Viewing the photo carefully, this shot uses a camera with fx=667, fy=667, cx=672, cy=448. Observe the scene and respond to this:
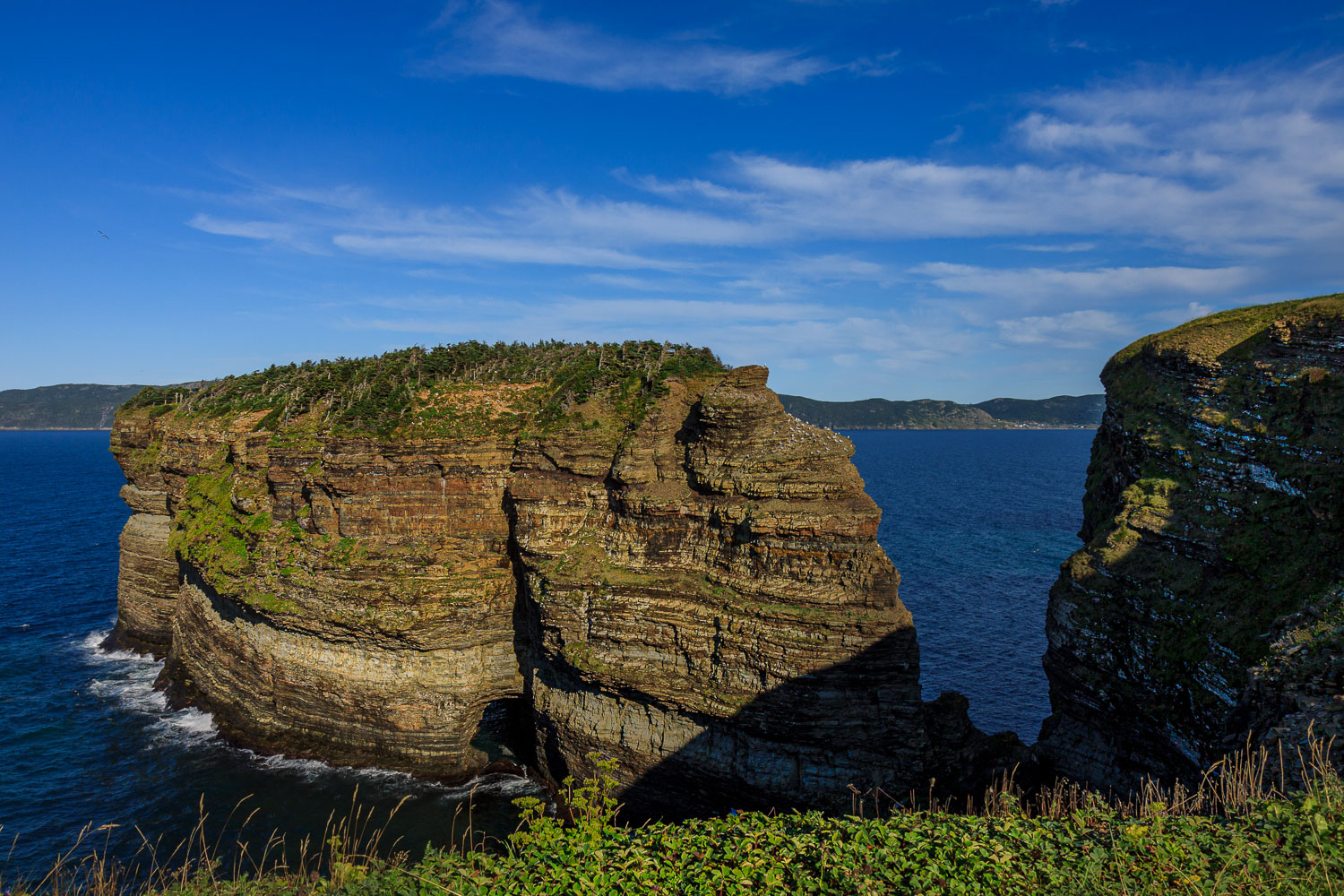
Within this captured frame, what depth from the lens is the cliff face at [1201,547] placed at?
2036cm

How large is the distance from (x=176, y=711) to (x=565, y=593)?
2541 centimetres

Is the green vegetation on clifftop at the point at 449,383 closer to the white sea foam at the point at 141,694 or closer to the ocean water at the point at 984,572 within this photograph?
the white sea foam at the point at 141,694

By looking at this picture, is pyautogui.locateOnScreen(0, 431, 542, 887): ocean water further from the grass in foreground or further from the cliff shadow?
the grass in foreground

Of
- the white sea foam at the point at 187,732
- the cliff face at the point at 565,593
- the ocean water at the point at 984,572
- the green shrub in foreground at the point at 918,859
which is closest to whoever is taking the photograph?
the green shrub in foreground at the point at 918,859

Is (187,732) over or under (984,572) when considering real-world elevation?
under

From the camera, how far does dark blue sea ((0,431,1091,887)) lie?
2759cm

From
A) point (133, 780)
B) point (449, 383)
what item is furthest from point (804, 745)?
point (133, 780)

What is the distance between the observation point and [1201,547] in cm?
2227

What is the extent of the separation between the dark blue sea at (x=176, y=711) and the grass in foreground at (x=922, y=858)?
4148mm

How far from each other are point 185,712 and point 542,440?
2564 centimetres

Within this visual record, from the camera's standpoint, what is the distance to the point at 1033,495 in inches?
3917

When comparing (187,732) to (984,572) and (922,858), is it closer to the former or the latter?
(922,858)

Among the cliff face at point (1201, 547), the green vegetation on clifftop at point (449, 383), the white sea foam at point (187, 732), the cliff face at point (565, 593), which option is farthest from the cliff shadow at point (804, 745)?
the green vegetation on clifftop at point (449, 383)

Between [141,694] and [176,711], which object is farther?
[141,694]
